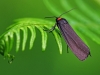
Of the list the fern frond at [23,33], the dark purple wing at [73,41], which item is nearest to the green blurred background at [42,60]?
the dark purple wing at [73,41]

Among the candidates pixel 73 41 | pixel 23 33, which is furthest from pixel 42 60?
pixel 23 33

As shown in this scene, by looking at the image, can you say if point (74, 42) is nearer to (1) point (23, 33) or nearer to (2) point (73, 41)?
(2) point (73, 41)

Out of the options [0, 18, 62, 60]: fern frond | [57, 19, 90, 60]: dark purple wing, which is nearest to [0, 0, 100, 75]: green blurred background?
[57, 19, 90, 60]: dark purple wing

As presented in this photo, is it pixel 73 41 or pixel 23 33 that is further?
pixel 73 41

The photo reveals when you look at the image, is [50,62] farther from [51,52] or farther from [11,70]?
[11,70]

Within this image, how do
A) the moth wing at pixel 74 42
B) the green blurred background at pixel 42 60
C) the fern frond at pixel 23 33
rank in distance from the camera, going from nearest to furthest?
the fern frond at pixel 23 33 < the moth wing at pixel 74 42 < the green blurred background at pixel 42 60

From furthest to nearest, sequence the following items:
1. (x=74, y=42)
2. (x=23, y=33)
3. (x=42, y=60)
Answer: (x=42, y=60)
(x=74, y=42)
(x=23, y=33)

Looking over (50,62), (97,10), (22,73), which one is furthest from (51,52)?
(97,10)

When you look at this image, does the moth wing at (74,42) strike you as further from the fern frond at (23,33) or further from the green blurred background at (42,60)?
the green blurred background at (42,60)

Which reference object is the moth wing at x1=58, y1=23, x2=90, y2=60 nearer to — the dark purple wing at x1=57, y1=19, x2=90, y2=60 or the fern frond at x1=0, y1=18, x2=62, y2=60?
the dark purple wing at x1=57, y1=19, x2=90, y2=60
